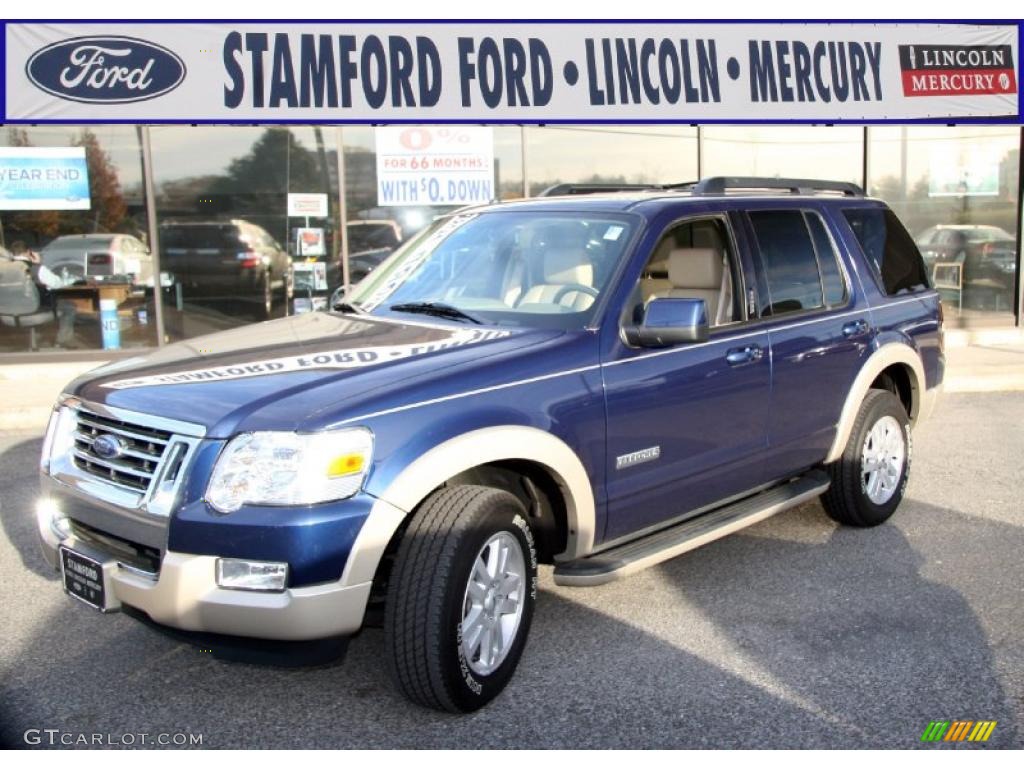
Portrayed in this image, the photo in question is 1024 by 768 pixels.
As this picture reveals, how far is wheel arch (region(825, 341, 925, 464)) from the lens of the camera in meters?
5.49

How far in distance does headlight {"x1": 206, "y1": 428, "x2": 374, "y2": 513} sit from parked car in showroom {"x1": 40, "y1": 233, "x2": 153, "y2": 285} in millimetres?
9277

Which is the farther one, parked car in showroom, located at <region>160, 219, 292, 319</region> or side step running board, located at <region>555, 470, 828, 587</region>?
parked car in showroom, located at <region>160, 219, 292, 319</region>

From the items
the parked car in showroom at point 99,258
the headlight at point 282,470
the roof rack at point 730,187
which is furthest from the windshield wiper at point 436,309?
the parked car in showroom at point 99,258

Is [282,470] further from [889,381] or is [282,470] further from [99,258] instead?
[99,258]

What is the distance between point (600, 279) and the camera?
4391mm

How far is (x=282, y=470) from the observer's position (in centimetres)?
330

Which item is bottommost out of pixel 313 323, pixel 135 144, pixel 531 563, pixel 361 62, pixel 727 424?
pixel 531 563

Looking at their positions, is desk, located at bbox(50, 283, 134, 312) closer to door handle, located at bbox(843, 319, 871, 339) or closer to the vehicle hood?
the vehicle hood

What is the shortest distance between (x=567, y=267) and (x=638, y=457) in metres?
0.91

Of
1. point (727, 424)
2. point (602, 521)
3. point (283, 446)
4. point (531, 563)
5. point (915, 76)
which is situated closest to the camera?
point (283, 446)

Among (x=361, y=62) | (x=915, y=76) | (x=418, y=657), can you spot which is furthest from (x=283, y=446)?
(x=915, y=76)

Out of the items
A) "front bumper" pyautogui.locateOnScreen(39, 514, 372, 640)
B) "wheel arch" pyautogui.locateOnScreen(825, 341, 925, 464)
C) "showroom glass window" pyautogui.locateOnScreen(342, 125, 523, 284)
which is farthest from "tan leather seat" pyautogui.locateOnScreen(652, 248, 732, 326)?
"showroom glass window" pyautogui.locateOnScreen(342, 125, 523, 284)

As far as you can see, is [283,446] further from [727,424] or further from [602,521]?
[727,424]

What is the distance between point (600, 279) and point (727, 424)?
2.96ft
